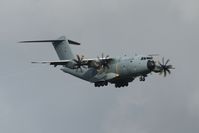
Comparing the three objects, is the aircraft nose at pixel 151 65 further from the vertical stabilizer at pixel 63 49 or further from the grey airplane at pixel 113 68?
the vertical stabilizer at pixel 63 49

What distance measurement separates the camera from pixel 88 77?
345 feet

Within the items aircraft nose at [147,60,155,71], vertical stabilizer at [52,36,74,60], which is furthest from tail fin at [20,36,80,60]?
aircraft nose at [147,60,155,71]

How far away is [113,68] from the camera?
103 meters

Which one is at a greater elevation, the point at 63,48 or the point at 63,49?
the point at 63,48

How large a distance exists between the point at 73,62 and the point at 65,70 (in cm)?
452

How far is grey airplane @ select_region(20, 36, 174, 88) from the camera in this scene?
331ft

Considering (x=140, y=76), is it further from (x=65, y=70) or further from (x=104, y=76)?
(x=65, y=70)

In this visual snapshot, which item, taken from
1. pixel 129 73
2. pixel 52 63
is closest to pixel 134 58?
pixel 129 73

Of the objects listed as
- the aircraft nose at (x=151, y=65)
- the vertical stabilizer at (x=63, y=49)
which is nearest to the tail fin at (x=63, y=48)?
the vertical stabilizer at (x=63, y=49)

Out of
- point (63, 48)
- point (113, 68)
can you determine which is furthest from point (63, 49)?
point (113, 68)

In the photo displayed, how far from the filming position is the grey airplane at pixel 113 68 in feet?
331

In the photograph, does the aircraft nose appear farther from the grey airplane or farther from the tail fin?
the tail fin

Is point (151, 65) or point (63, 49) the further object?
point (63, 49)

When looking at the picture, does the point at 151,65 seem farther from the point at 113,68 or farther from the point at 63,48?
the point at 63,48
